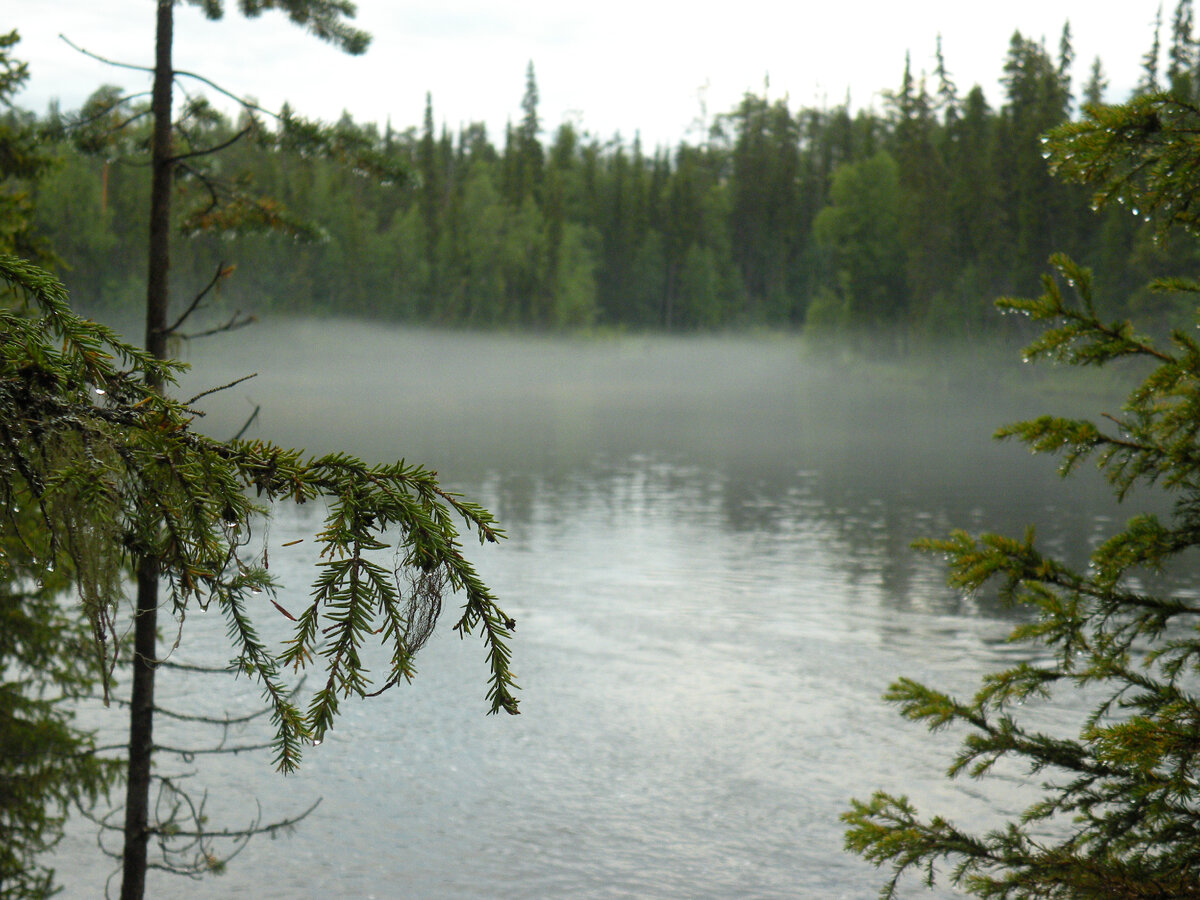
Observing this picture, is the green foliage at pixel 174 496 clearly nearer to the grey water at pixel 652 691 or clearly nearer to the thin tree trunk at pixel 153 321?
the grey water at pixel 652 691

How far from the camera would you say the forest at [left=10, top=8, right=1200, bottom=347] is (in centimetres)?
6525

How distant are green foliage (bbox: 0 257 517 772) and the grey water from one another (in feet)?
0.40

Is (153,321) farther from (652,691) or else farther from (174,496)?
(652,691)

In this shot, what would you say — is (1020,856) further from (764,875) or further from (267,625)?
(267,625)

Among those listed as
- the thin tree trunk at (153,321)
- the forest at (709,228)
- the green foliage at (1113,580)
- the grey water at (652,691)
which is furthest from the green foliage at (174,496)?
the forest at (709,228)

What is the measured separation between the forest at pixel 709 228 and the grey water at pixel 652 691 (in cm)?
2202

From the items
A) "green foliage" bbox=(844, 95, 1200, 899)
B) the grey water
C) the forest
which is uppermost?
the forest

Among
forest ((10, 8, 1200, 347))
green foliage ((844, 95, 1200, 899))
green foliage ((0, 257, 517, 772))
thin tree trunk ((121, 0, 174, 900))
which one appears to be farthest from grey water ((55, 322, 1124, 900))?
forest ((10, 8, 1200, 347))

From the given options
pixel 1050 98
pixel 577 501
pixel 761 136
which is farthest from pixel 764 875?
pixel 761 136

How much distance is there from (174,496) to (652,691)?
15.2 meters

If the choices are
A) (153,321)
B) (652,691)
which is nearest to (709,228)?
(652,691)

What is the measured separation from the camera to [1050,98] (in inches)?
2616

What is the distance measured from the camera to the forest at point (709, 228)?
2569 inches

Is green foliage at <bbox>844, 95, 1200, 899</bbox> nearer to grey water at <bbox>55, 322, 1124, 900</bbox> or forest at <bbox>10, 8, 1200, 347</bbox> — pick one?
grey water at <bbox>55, 322, 1124, 900</bbox>
